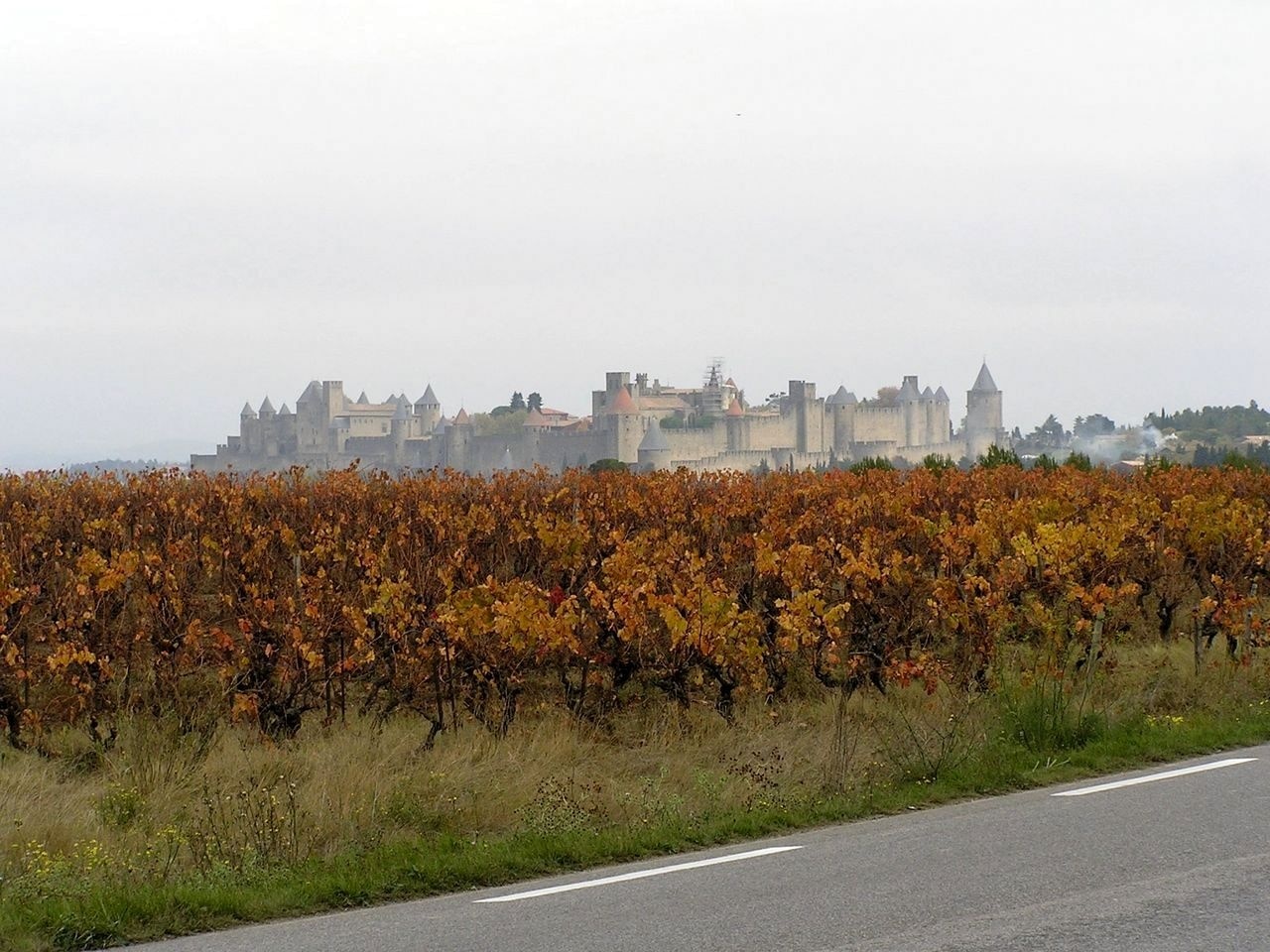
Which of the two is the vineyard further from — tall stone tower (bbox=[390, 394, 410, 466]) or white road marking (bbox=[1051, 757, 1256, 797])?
tall stone tower (bbox=[390, 394, 410, 466])

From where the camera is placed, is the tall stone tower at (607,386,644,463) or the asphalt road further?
the tall stone tower at (607,386,644,463)

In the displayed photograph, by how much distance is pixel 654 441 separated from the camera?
142000 millimetres

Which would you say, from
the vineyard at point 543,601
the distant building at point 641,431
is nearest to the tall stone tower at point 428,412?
the distant building at point 641,431

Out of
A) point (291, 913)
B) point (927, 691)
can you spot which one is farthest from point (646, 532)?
point (291, 913)

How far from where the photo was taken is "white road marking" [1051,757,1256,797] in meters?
8.73

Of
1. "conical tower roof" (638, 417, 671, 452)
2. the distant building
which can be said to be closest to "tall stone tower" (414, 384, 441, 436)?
the distant building

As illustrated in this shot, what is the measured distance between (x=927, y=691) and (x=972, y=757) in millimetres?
2383

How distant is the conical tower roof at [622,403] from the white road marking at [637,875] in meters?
147

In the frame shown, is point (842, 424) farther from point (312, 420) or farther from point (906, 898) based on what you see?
point (906, 898)

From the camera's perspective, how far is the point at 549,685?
13.5m

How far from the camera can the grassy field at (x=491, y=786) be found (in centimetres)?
698

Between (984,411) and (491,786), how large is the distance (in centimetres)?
18254

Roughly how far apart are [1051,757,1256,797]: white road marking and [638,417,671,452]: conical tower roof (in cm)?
13107

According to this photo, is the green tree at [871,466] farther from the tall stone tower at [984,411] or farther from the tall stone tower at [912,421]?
the tall stone tower at [984,411]
